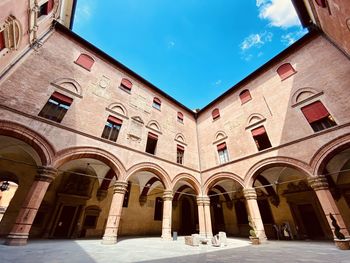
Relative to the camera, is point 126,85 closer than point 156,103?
Yes

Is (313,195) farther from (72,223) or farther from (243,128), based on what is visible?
(72,223)

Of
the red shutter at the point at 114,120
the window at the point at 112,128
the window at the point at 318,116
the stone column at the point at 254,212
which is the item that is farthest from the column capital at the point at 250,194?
the red shutter at the point at 114,120

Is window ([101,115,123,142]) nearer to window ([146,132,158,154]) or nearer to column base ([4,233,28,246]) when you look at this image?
window ([146,132,158,154])

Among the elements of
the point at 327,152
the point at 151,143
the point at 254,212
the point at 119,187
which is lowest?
the point at 254,212

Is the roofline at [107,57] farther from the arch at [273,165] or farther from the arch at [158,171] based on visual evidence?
the arch at [273,165]

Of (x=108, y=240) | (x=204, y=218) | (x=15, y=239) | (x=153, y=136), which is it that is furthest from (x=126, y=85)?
(x=204, y=218)

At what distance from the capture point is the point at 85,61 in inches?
414

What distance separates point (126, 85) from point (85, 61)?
2.84 meters

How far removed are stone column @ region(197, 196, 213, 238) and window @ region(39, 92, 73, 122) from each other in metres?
9.68

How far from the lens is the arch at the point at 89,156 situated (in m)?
7.14

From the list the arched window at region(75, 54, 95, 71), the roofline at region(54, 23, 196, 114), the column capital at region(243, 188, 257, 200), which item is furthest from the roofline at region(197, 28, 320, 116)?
the arched window at region(75, 54, 95, 71)

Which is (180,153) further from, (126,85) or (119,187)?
(126,85)

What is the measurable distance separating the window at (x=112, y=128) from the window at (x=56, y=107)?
213 centimetres

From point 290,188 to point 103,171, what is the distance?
40.3 ft
